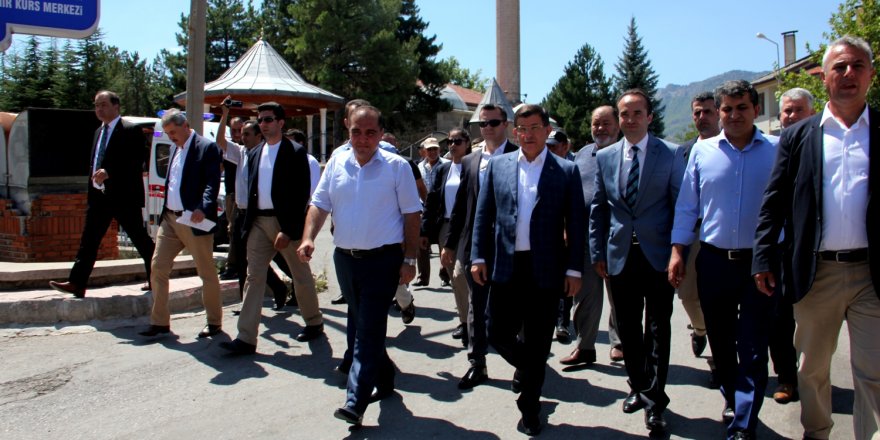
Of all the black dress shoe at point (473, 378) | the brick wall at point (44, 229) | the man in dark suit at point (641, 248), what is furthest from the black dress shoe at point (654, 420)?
the brick wall at point (44, 229)

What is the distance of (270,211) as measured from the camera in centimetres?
586

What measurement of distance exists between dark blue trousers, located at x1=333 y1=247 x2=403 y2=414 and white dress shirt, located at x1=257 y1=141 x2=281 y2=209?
1.59 metres

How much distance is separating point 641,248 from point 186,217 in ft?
12.9

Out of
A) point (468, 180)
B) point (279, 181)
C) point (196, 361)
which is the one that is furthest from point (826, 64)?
point (196, 361)

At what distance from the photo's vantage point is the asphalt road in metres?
4.21

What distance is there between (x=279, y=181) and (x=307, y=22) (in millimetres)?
33144

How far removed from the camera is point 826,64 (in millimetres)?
3434

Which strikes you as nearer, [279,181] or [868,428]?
[868,428]

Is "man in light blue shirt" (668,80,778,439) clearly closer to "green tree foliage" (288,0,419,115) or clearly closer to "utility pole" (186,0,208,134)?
"utility pole" (186,0,208,134)

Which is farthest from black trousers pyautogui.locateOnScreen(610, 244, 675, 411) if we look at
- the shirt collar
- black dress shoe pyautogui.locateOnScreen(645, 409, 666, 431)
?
the shirt collar

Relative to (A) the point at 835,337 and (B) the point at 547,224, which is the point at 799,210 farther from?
(B) the point at 547,224

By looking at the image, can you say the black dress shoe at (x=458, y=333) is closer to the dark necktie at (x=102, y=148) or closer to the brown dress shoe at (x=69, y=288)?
the brown dress shoe at (x=69, y=288)

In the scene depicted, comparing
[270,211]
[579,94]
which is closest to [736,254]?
[270,211]

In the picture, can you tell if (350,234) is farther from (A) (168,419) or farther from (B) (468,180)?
(A) (168,419)
